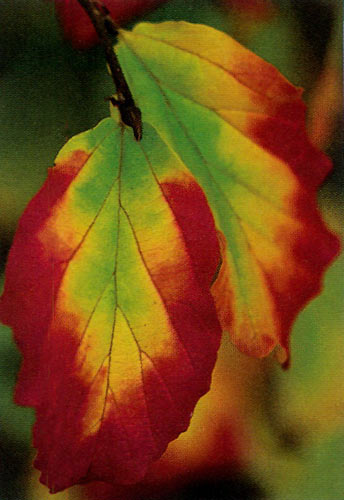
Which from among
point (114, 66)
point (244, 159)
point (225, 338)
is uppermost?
point (114, 66)

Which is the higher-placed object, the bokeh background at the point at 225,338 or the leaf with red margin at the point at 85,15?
→ the leaf with red margin at the point at 85,15

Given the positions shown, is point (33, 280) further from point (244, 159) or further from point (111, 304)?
point (244, 159)

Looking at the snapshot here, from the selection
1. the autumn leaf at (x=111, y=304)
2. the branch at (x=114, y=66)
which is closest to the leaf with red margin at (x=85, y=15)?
the branch at (x=114, y=66)

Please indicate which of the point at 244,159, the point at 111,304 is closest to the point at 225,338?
the point at 111,304

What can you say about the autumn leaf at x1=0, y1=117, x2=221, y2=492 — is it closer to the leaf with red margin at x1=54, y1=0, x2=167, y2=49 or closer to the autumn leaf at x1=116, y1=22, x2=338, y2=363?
the autumn leaf at x1=116, y1=22, x2=338, y2=363

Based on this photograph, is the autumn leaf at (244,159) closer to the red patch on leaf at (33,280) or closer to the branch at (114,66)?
the branch at (114,66)

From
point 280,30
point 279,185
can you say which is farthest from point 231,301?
point 280,30

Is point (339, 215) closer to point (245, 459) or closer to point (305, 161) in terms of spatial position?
point (305, 161)

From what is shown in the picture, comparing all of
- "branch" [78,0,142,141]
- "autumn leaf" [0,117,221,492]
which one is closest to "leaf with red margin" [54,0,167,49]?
"branch" [78,0,142,141]
